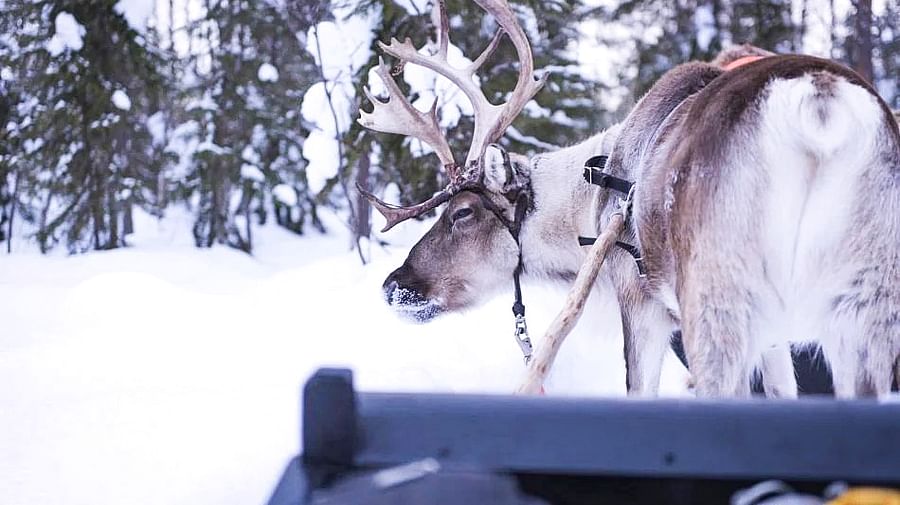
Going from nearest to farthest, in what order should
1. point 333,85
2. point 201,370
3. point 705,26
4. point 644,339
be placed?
1. point 644,339
2. point 201,370
3. point 333,85
4. point 705,26

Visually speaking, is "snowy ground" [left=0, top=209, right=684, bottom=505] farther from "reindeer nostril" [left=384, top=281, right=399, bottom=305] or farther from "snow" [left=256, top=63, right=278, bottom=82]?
"snow" [left=256, top=63, right=278, bottom=82]

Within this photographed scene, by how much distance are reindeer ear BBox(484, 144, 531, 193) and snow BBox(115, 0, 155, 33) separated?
9.83 m

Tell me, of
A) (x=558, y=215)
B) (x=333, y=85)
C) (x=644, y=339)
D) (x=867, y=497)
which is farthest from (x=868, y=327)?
(x=333, y=85)

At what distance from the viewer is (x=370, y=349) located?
4.06 meters

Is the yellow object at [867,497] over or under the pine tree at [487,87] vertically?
under

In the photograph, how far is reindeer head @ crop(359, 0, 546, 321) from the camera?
3393 millimetres

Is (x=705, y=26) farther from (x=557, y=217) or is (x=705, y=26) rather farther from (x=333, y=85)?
(x=557, y=217)

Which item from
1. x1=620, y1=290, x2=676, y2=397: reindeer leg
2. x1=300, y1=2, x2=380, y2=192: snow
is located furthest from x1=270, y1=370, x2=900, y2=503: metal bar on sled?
x1=300, y1=2, x2=380, y2=192: snow

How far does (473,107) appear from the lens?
3664 mm

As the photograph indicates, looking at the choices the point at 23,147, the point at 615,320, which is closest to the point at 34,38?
the point at 23,147

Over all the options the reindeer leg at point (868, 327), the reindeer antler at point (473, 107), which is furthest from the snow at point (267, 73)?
the reindeer leg at point (868, 327)

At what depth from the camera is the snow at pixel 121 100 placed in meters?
11.2

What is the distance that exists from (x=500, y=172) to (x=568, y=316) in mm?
1208

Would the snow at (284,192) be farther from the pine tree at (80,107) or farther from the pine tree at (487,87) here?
the pine tree at (487,87)
